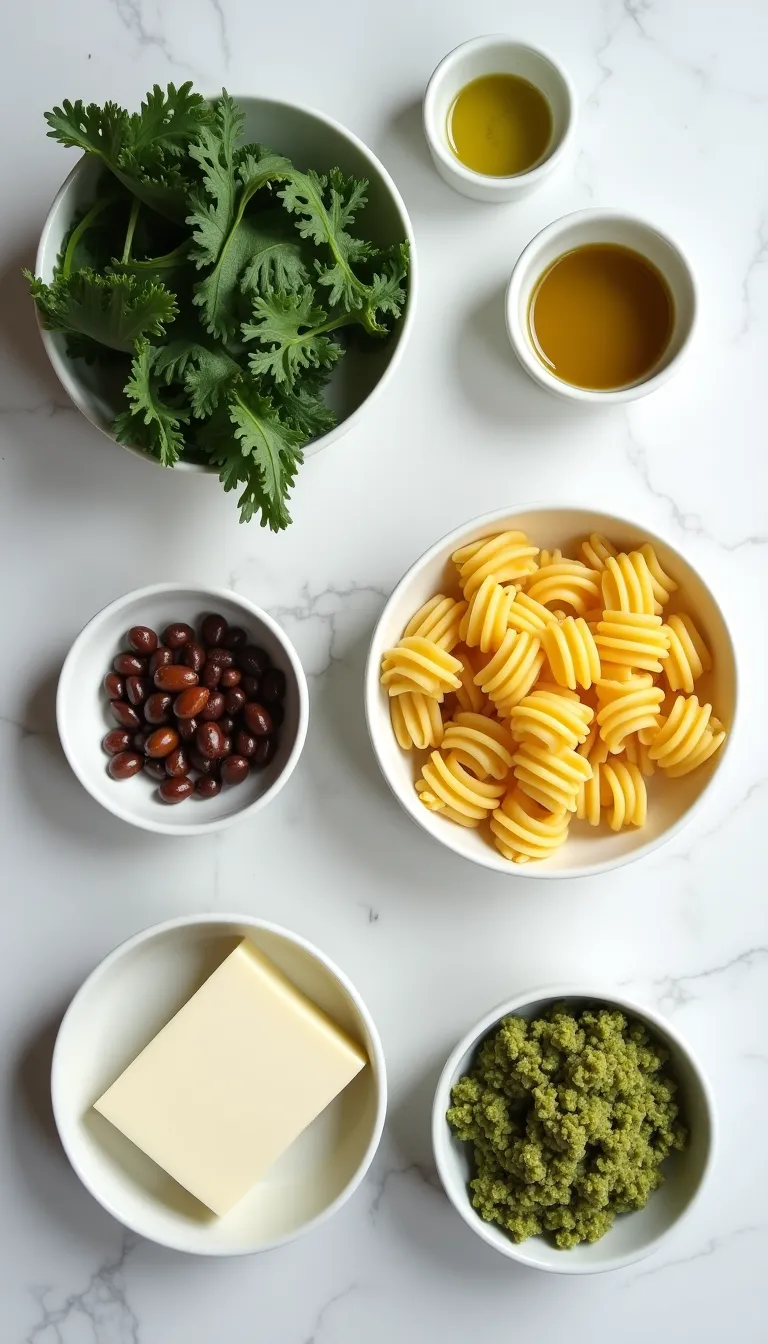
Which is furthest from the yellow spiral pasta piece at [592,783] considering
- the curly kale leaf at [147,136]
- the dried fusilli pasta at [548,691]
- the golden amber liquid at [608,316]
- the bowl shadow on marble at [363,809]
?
the curly kale leaf at [147,136]

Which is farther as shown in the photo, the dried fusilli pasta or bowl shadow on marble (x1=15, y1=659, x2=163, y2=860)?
bowl shadow on marble (x1=15, y1=659, x2=163, y2=860)

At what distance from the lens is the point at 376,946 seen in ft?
5.37

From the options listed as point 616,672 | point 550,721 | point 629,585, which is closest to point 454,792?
point 550,721

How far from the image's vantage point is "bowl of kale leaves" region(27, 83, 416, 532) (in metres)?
1.31

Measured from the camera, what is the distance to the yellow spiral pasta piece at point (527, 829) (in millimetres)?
1475

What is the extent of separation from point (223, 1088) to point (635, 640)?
89 cm

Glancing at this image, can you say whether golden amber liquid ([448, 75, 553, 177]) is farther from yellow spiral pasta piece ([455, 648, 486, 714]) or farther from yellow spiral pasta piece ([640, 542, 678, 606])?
yellow spiral pasta piece ([455, 648, 486, 714])

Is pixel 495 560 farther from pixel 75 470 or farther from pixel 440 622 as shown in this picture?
pixel 75 470

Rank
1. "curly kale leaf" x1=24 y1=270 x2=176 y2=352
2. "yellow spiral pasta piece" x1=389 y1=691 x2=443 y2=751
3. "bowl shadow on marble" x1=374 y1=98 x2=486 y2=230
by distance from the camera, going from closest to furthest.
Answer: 1. "curly kale leaf" x1=24 y1=270 x2=176 y2=352
2. "yellow spiral pasta piece" x1=389 y1=691 x2=443 y2=751
3. "bowl shadow on marble" x1=374 y1=98 x2=486 y2=230

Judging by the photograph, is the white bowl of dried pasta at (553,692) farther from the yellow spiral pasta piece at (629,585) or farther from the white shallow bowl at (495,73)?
the white shallow bowl at (495,73)

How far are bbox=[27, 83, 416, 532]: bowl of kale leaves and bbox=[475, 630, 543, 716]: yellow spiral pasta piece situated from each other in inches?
14.3

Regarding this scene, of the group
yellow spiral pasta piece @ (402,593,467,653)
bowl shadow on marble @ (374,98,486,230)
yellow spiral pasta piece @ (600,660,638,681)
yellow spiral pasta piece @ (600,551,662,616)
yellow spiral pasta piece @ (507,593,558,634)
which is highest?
bowl shadow on marble @ (374,98,486,230)

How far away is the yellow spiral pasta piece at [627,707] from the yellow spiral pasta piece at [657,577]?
0.13 meters

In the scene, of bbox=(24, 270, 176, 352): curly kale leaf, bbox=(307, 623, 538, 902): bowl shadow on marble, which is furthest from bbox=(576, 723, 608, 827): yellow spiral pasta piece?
bbox=(24, 270, 176, 352): curly kale leaf
